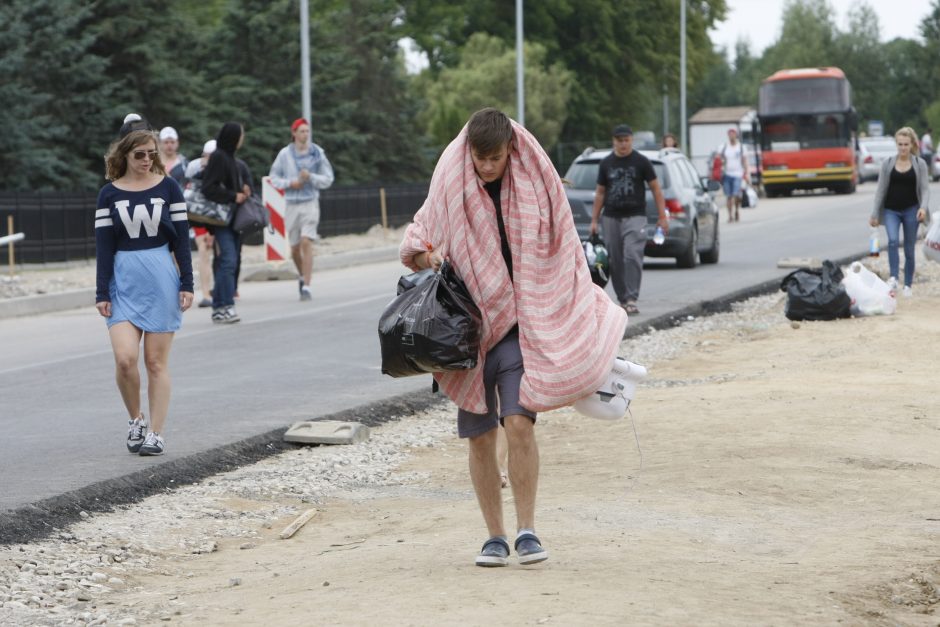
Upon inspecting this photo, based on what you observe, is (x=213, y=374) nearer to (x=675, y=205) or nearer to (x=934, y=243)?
(x=934, y=243)

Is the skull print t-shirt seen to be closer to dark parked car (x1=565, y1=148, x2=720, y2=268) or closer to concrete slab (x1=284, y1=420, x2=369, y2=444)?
dark parked car (x1=565, y1=148, x2=720, y2=268)

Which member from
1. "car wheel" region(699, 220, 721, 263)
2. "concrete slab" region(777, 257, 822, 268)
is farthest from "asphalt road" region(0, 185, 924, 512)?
"car wheel" region(699, 220, 721, 263)

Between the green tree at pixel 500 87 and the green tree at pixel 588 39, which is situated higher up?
the green tree at pixel 588 39

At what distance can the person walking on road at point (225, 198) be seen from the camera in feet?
52.4

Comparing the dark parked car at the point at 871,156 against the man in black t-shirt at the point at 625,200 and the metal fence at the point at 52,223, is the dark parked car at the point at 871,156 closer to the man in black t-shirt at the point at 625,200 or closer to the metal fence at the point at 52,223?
the metal fence at the point at 52,223

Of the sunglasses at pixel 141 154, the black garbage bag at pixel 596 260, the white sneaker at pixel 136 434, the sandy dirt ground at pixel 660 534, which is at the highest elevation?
the sunglasses at pixel 141 154

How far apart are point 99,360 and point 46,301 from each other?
19.0 ft

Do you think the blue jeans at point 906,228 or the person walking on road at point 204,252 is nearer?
the person walking on road at point 204,252

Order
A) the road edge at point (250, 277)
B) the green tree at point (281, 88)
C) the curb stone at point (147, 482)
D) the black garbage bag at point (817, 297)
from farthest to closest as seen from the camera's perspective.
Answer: the green tree at point (281, 88) → the road edge at point (250, 277) → the black garbage bag at point (817, 297) → the curb stone at point (147, 482)

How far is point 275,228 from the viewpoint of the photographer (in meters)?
22.4

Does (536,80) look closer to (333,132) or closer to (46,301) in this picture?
(333,132)

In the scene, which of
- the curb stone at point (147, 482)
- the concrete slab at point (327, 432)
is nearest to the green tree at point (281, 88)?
the curb stone at point (147, 482)

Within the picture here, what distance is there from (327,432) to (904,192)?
10.0 m

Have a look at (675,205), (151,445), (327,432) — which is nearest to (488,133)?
(151,445)
